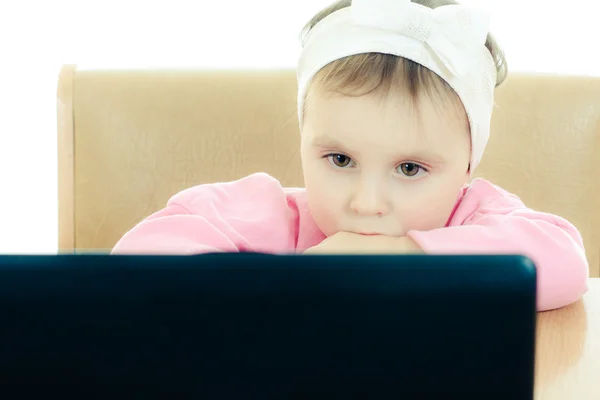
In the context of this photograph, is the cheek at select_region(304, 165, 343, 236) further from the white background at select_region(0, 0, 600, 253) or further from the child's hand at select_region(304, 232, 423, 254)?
the white background at select_region(0, 0, 600, 253)

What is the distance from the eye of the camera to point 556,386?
622mm

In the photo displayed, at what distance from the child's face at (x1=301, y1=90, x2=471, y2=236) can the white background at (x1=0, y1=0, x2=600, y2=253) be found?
1044 millimetres

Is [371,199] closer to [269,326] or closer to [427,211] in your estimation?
[427,211]

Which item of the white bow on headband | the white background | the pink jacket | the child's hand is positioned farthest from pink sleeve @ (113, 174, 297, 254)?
the white background

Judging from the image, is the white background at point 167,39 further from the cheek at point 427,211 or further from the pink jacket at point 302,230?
the cheek at point 427,211

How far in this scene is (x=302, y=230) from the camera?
3.18ft

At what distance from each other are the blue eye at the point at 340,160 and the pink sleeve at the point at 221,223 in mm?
146

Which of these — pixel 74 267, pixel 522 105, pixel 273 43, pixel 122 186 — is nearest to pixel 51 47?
pixel 273 43

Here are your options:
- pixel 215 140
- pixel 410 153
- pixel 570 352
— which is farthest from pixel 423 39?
pixel 215 140

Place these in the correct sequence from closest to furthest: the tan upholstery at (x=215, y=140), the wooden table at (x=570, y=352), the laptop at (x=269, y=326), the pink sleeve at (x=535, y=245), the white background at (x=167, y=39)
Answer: the laptop at (x=269, y=326) < the wooden table at (x=570, y=352) < the pink sleeve at (x=535, y=245) < the tan upholstery at (x=215, y=140) < the white background at (x=167, y=39)

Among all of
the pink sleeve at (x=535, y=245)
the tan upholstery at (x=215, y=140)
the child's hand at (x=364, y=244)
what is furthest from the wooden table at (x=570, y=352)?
the tan upholstery at (x=215, y=140)

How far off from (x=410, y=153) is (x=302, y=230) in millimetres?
236

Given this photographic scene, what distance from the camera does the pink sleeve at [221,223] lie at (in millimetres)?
805

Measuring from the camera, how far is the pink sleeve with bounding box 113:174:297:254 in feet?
2.64
